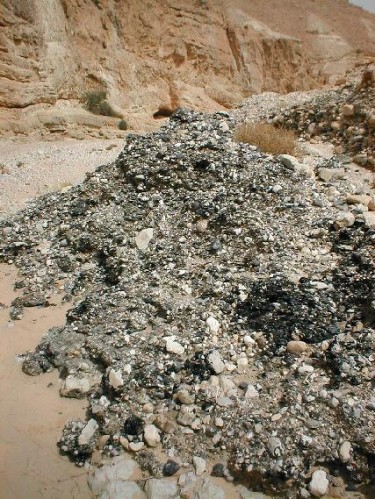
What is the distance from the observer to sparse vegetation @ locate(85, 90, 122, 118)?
11.6 metres

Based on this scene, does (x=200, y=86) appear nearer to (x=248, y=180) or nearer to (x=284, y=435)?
(x=248, y=180)

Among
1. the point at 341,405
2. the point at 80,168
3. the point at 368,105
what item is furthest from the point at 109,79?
the point at 341,405

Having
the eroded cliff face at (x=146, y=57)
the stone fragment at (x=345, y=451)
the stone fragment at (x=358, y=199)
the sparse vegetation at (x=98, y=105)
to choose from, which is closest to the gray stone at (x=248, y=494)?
the stone fragment at (x=345, y=451)

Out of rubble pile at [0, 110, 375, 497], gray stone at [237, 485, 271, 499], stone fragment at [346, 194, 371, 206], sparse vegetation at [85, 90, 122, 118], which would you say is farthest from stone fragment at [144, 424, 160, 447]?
sparse vegetation at [85, 90, 122, 118]

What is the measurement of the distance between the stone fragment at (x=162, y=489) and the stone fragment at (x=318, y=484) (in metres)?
0.76

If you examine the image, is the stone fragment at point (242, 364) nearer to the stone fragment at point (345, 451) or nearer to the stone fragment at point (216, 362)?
the stone fragment at point (216, 362)

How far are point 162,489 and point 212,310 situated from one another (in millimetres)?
1367

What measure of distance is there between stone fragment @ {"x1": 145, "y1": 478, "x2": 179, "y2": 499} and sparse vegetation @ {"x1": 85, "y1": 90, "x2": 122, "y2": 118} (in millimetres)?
10669

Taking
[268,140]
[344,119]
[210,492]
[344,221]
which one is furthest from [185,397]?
[344,119]

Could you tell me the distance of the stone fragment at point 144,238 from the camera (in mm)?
4176

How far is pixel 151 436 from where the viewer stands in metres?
2.68

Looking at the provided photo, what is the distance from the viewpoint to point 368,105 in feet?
19.4

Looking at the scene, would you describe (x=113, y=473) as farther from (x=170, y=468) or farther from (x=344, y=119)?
(x=344, y=119)

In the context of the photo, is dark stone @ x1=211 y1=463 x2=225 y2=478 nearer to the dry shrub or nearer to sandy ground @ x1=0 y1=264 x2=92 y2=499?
sandy ground @ x1=0 y1=264 x2=92 y2=499
